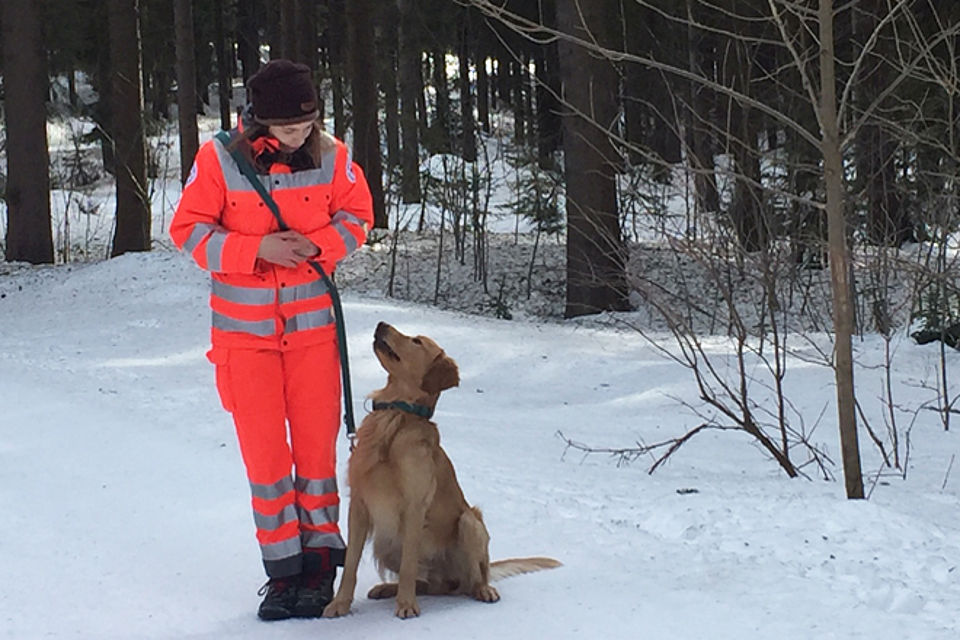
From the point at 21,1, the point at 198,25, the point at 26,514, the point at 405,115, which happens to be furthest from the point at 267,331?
the point at 198,25

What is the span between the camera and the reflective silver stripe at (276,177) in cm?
400

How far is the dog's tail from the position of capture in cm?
436

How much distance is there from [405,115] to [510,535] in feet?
53.0

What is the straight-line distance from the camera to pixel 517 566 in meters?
4.43

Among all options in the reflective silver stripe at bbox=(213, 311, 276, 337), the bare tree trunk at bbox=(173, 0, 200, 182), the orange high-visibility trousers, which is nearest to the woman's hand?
the reflective silver stripe at bbox=(213, 311, 276, 337)

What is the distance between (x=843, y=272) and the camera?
4.77 m

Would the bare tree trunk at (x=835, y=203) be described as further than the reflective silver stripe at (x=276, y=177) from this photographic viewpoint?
Yes

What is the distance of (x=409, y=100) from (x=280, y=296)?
63.0 feet

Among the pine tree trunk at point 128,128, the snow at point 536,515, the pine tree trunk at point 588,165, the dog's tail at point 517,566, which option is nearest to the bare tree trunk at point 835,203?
the snow at point 536,515

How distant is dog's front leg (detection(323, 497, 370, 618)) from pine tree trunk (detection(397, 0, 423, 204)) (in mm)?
14050

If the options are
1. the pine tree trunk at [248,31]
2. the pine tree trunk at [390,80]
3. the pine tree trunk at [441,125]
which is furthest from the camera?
the pine tree trunk at [248,31]

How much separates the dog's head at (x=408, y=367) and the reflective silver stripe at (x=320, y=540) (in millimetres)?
620

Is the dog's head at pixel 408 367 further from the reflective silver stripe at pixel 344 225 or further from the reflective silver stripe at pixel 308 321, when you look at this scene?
the reflective silver stripe at pixel 344 225

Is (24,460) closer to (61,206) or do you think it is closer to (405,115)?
(405,115)
